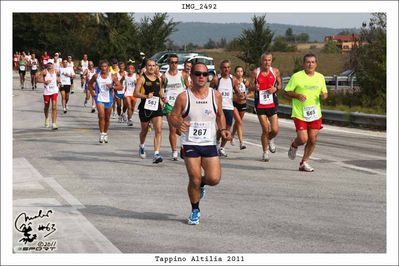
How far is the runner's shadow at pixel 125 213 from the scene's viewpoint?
8.98 meters

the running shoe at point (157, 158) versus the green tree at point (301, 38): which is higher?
the green tree at point (301, 38)

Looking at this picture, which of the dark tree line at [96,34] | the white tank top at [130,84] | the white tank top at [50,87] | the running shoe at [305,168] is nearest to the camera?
the running shoe at [305,168]

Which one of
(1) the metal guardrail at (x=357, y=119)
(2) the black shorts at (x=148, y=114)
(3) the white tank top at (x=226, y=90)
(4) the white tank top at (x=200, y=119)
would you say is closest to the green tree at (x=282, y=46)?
(1) the metal guardrail at (x=357, y=119)

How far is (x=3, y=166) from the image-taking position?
8.73 m

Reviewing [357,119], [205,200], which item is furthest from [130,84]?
[205,200]

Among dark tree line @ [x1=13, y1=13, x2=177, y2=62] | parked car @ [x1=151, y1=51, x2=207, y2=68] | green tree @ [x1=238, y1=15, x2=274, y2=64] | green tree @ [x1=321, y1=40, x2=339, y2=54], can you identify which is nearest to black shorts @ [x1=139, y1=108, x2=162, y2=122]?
green tree @ [x1=238, y1=15, x2=274, y2=64]

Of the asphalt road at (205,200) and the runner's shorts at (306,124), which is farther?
the runner's shorts at (306,124)

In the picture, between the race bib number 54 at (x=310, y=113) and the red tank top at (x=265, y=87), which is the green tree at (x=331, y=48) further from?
the race bib number 54 at (x=310, y=113)

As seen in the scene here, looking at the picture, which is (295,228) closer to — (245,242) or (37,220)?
(245,242)

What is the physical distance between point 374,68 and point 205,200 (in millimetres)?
16406

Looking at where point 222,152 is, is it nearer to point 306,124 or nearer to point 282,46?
point 306,124

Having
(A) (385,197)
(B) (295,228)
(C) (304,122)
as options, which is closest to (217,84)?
(C) (304,122)

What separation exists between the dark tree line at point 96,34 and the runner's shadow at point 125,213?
109ft

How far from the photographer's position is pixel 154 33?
44.8 metres
